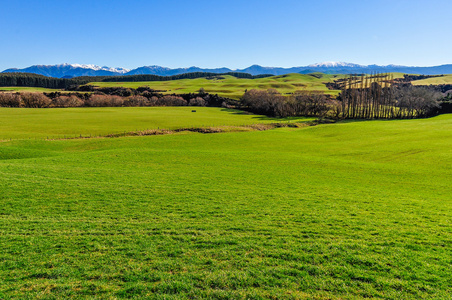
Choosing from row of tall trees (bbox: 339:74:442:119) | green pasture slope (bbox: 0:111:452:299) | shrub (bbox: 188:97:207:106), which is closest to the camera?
green pasture slope (bbox: 0:111:452:299)

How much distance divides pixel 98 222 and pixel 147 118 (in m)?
79.7

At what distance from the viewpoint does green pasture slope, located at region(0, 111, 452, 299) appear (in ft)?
30.7

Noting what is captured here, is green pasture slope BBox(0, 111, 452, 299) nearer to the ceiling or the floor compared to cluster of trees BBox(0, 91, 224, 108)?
nearer to the floor

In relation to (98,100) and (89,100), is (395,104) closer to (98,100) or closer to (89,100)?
(98,100)

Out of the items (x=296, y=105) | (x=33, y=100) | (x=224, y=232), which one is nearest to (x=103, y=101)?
(x=33, y=100)

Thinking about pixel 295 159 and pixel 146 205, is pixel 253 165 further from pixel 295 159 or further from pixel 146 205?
pixel 146 205

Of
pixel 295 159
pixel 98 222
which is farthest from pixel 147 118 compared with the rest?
pixel 98 222

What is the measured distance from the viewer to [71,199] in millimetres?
18750

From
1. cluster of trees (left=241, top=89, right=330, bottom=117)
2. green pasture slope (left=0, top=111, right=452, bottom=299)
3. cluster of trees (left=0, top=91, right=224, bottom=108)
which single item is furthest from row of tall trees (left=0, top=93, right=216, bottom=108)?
green pasture slope (left=0, top=111, right=452, bottom=299)

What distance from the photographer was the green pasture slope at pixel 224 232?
936 cm

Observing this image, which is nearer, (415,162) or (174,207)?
(174,207)

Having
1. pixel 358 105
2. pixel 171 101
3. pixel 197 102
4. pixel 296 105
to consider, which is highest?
pixel 171 101

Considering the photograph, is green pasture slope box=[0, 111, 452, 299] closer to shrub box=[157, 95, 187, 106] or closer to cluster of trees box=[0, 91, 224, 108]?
cluster of trees box=[0, 91, 224, 108]

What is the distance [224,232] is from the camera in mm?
13656
